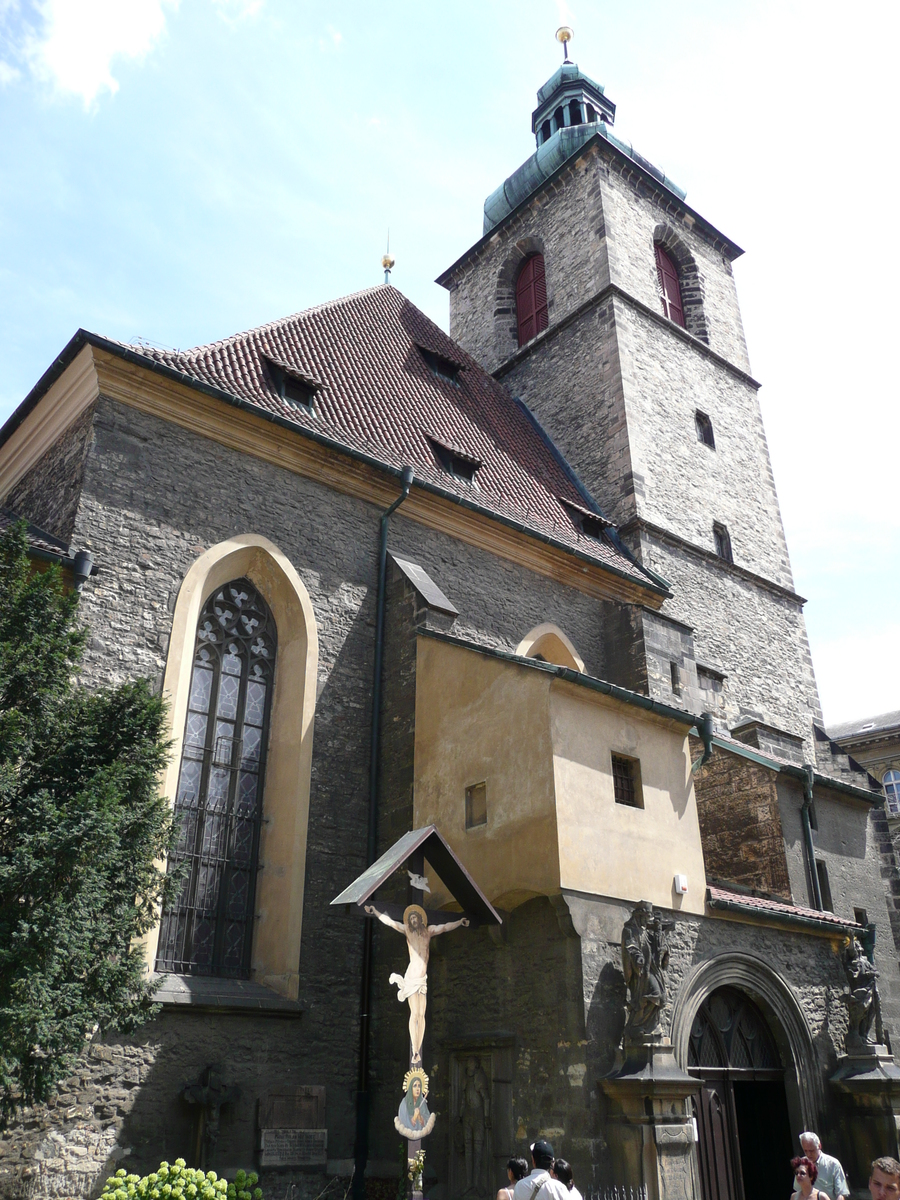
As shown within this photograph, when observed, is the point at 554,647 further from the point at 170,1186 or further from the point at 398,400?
the point at 170,1186

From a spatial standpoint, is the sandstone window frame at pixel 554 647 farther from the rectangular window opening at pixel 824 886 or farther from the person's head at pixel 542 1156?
the person's head at pixel 542 1156

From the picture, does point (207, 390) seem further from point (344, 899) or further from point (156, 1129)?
point (156, 1129)

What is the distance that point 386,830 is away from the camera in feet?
32.4

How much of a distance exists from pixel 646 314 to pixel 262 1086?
602 inches

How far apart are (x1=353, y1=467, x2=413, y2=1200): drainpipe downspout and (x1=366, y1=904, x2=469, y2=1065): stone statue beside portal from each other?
3.01 meters

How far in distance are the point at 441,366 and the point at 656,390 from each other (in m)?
4.32

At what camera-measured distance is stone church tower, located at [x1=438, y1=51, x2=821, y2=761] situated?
51.9 feet

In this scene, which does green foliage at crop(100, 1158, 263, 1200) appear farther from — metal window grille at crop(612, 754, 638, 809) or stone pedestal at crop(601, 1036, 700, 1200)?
metal window grille at crop(612, 754, 638, 809)

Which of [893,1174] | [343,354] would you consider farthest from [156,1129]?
[343,354]

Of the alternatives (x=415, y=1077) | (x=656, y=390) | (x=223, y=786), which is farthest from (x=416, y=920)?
(x=656, y=390)

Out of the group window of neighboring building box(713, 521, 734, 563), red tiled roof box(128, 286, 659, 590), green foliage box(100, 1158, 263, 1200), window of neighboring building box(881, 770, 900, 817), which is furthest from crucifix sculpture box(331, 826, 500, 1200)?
window of neighboring building box(881, 770, 900, 817)

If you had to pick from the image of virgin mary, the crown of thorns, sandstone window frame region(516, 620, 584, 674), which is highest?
sandstone window frame region(516, 620, 584, 674)

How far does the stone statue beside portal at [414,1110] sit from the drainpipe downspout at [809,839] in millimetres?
7202

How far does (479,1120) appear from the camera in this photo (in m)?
7.98
